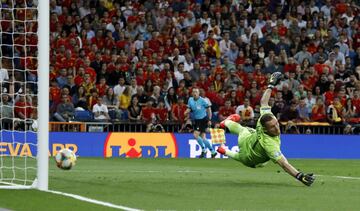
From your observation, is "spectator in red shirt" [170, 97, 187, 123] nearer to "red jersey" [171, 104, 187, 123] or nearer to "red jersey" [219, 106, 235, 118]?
"red jersey" [171, 104, 187, 123]

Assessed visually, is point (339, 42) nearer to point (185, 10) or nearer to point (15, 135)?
point (185, 10)

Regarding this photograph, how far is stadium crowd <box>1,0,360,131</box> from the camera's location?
2856 centimetres

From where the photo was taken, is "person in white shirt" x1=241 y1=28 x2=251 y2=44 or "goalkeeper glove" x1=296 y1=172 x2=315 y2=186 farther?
"person in white shirt" x1=241 y1=28 x2=251 y2=44

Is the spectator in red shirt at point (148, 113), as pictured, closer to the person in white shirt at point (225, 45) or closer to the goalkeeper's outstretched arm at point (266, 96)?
the person in white shirt at point (225, 45)

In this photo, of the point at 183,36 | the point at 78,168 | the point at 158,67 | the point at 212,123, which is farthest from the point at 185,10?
the point at 78,168

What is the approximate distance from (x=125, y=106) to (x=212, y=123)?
2.65 meters

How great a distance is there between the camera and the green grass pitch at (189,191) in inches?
456

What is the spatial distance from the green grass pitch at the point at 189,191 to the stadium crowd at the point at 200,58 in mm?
9299

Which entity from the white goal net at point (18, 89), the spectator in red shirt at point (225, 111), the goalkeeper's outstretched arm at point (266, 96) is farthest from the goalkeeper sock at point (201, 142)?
the goalkeeper's outstretched arm at point (266, 96)

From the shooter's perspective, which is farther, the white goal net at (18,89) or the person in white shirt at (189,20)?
the person in white shirt at (189,20)

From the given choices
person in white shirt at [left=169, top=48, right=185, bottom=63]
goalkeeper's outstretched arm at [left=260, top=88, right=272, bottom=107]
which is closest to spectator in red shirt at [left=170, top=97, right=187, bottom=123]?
person in white shirt at [left=169, top=48, right=185, bottom=63]

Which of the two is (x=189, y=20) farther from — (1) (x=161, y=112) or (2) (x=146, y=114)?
(2) (x=146, y=114)

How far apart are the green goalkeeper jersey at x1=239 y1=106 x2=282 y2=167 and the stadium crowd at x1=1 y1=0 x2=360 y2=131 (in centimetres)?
1199

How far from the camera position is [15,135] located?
25.6 metres
